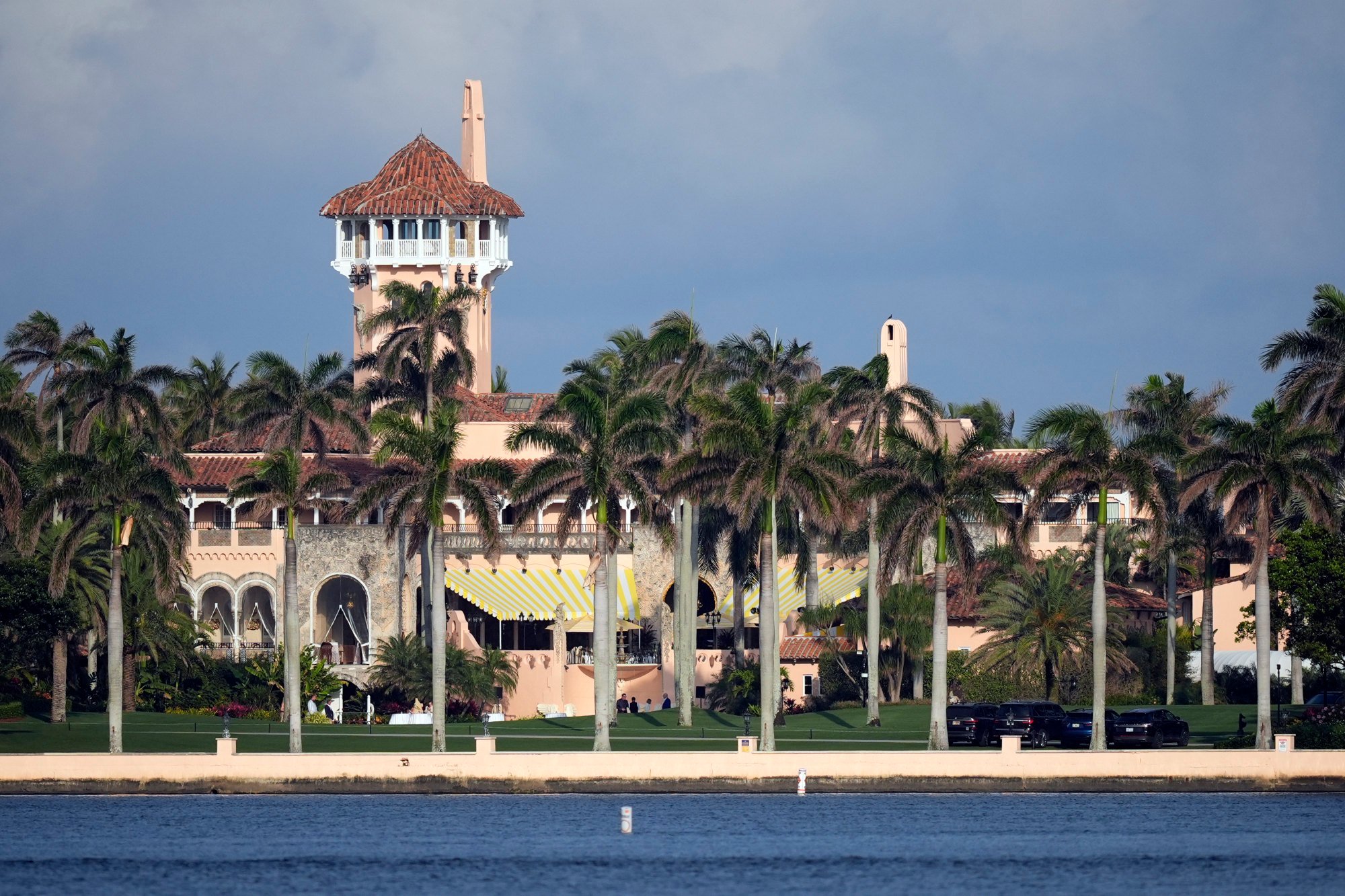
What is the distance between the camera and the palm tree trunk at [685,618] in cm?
7400

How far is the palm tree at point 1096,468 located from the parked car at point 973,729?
11.8 feet

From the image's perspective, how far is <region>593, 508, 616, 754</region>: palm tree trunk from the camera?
62344 millimetres

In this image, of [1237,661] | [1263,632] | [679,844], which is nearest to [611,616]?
[679,844]

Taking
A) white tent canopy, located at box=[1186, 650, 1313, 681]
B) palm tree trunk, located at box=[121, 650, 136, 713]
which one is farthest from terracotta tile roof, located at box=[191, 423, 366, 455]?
white tent canopy, located at box=[1186, 650, 1313, 681]

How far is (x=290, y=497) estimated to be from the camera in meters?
64.3

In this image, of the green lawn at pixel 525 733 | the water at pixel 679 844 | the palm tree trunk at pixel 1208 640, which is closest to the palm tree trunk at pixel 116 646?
the water at pixel 679 844

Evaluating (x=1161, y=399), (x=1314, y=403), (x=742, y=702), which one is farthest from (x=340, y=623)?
(x=1314, y=403)

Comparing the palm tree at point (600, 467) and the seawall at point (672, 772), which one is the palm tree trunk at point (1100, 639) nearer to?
the seawall at point (672, 772)

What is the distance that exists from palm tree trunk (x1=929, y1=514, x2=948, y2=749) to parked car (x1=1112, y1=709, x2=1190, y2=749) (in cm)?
496

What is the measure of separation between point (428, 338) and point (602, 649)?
2354cm

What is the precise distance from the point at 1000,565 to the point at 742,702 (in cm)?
1050

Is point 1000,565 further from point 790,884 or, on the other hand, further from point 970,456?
point 790,884

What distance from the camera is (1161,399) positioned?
7594 centimetres

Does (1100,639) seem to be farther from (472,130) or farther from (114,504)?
(472,130)
